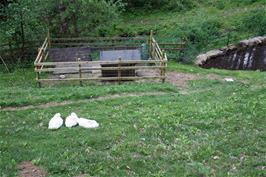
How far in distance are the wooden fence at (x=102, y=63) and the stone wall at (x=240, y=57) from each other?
4.67 m

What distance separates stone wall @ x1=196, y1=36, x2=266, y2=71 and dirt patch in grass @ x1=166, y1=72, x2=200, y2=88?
18.8ft

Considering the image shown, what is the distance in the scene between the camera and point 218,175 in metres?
13.9

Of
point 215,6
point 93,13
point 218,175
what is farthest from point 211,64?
point 218,175

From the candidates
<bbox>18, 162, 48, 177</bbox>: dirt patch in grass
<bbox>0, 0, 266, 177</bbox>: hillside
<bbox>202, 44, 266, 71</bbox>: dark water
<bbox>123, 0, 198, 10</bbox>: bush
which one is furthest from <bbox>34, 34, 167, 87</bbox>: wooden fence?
<bbox>18, 162, 48, 177</bbox>: dirt patch in grass

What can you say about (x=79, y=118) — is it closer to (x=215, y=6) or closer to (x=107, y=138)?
(x=107, y=138)

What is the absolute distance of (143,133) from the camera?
17.1 metres

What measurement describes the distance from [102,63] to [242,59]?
13416 millimetres

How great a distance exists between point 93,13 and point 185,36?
7848 mm

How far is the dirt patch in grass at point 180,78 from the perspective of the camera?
25.8 metres

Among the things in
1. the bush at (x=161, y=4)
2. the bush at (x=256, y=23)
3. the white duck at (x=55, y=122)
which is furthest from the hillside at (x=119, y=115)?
the bush at (x=161, y=4)

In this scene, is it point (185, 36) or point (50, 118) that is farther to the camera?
point (185, 36)

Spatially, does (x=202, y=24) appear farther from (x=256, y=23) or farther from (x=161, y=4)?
(x=161, y=4)

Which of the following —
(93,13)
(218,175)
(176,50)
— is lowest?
(218,175)

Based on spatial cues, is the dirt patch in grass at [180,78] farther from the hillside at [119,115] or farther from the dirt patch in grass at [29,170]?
the dirt patch in grass at [29,170]
